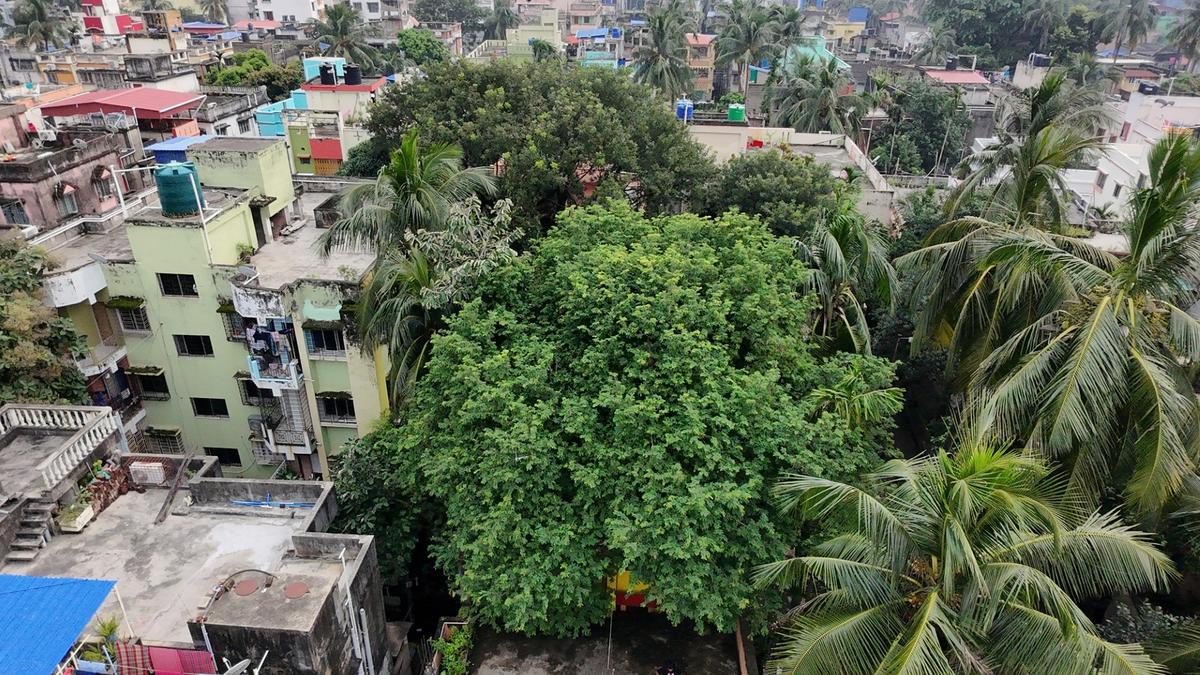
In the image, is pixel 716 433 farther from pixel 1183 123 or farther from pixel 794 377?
pixel 1183 123

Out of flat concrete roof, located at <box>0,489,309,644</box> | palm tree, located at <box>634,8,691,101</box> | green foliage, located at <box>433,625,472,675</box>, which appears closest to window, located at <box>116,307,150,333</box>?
flat concrete roof, located at <box>0,489,309,644</box>

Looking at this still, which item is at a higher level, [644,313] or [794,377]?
[644,313]

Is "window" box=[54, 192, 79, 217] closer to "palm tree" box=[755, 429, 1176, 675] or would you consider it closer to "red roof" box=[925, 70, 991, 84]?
"palm tree" box=[755, 429, 1176, 675]

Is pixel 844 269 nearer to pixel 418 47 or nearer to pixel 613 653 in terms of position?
pixel 613 653

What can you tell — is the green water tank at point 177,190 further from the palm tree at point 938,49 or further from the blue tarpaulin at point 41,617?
the palm tree at point 938,49

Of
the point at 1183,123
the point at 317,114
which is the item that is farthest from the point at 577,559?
the point at 1183,123

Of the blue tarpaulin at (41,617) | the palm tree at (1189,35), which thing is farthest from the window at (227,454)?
the palm tree at (1189,35)
